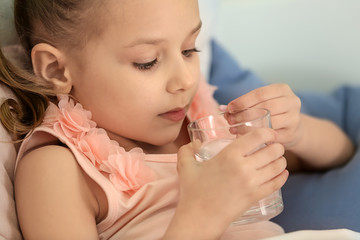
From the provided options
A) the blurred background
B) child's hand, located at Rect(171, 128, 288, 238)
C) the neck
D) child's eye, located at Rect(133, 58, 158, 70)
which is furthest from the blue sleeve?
child's hand, located at Rect(171, 128, 288, 238)

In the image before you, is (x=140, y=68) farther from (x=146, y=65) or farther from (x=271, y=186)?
(x=271, y=186)

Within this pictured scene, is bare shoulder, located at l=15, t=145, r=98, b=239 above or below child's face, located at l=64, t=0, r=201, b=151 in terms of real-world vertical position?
below

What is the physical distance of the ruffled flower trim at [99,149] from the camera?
2.78ft

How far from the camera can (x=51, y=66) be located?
0.92 metres

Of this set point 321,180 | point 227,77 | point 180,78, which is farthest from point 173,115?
point 227,77

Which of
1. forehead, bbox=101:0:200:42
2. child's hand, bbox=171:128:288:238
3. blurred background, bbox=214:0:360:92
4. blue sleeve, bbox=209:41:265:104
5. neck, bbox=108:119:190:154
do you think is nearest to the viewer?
child's hand, bbox=171:128:288:238

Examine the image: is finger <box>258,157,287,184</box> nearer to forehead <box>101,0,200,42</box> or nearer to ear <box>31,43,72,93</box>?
forehead <box>101,0,200,42</box>

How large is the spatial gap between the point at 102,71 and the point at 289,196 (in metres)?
0.56

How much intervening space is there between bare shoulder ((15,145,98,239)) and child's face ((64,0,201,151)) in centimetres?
13

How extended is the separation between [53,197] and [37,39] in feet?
1.08

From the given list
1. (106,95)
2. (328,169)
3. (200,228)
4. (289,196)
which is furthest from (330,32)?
(200,228)

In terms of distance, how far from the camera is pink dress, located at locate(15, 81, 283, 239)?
0.84m

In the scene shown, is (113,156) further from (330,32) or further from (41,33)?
(330,32)

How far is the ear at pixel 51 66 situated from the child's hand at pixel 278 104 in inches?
12.4
